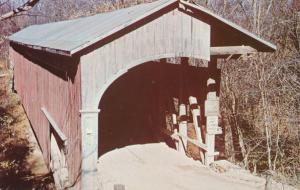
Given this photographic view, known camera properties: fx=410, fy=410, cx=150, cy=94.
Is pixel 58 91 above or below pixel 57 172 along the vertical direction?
above

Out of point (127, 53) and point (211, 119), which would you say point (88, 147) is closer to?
point (127, 53)

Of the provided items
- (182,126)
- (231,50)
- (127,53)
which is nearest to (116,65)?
(127,53)

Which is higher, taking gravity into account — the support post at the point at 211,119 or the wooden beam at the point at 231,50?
the wooden beam at the point at 231,50

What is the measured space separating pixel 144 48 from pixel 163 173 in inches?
137

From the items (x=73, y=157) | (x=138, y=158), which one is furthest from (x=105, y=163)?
(x=73, y=157)

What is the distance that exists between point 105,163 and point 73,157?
2.16 meters

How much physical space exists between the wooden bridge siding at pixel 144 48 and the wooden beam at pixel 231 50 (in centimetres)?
45

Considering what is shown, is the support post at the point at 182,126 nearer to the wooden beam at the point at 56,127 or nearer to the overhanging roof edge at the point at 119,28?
the wooden beam at the point at 56,127

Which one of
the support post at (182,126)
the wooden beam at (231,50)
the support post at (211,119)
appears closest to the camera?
the wooden beam at (231,50)

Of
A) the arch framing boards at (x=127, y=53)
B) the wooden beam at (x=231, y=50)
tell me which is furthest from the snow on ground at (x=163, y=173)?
the wooden beam at (x=231, y=50)

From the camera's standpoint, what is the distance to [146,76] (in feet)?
51.1

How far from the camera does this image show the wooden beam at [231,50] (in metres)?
10.4

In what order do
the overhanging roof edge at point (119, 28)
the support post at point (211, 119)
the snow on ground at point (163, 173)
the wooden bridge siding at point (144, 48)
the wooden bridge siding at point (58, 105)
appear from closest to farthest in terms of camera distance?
1. the overhanging roof edge at point (119, 28)
2. the wooden bridge siding at point (144, 48)
3. the wooden bridge siding at point (58, 105)
4. the snow on ground at point (163, 173)
5. the support post at point (211, 119)

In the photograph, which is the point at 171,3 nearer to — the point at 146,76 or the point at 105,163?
the point at 105,163
